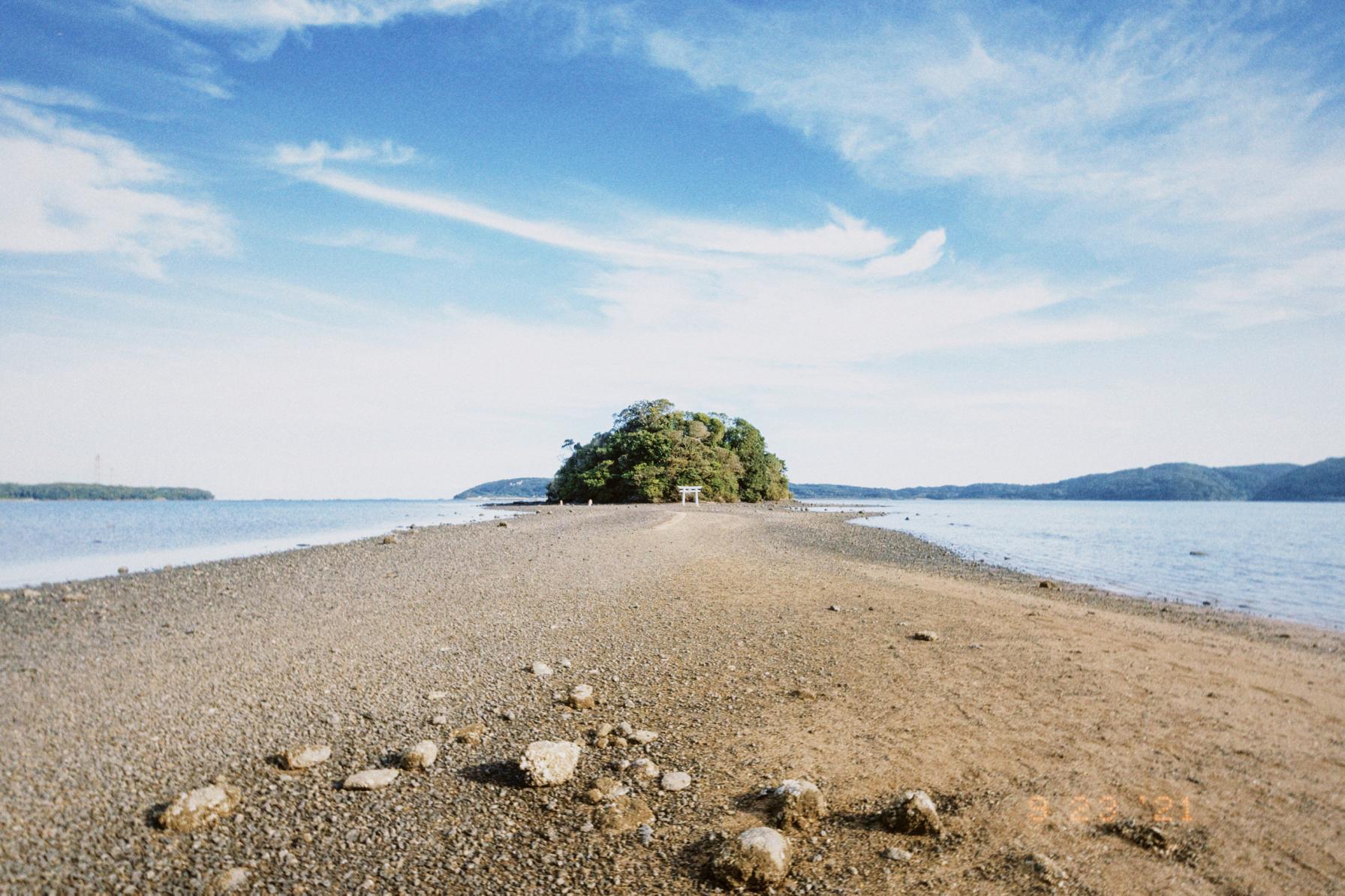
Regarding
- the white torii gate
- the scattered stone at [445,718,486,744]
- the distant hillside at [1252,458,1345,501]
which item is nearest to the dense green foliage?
the white torii gate

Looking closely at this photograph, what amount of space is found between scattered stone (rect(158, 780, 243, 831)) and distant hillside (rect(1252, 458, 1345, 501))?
7248 inches

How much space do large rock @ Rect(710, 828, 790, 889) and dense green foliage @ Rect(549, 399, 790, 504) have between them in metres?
57.6

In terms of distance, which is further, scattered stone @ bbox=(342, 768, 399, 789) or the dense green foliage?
the dense green foliage

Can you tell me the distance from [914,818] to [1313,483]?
190m

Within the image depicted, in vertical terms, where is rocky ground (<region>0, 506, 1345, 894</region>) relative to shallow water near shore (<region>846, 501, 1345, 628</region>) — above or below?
above

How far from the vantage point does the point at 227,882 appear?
3627mm

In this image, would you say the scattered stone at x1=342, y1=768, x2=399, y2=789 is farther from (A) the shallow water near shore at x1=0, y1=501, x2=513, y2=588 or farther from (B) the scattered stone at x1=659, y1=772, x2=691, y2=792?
(A) the shallow water near shore at x1=0, y1=501, x2=513, y2=588

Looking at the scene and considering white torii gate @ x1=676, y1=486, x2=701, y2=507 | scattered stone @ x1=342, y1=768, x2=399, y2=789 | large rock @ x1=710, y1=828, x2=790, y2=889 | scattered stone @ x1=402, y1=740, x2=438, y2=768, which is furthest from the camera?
Answer: white torii gate @ x1=676, y1=486, x2=701, y2=507

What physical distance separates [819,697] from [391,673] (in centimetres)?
476

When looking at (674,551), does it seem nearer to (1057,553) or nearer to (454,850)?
(454,850)

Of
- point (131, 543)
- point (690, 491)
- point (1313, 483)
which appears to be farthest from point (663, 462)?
point (1313, 483)
